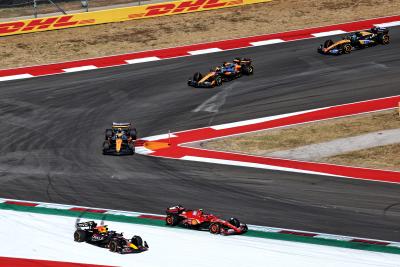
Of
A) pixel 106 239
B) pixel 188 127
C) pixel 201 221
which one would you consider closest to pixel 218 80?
pixel 188 127

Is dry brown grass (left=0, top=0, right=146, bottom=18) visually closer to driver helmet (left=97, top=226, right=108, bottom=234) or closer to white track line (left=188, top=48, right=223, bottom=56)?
white track line (left=188, top=48, right=223, bottom=56)

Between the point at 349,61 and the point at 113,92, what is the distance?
1321 cm

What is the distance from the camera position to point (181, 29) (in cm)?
5969

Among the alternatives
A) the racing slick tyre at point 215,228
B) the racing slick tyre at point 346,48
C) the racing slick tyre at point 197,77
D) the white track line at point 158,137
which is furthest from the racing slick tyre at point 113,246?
the racing slick tyre at point 346,48

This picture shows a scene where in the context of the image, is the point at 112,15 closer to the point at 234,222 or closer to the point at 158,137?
Result: the point at 158,137

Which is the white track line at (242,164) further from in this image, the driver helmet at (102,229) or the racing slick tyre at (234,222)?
the driver helmet at (102,229)

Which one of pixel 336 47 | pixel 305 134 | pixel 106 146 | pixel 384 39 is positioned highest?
pixel 384 39

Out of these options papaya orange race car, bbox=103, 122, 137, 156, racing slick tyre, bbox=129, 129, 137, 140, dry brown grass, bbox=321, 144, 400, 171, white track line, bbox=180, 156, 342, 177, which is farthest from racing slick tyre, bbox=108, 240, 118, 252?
dry brown grass, bbox=321, 144, 400, 171

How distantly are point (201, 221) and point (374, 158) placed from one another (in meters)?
10.6

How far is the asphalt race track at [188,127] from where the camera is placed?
116 feet

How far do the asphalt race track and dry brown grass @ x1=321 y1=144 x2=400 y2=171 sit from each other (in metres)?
2.21

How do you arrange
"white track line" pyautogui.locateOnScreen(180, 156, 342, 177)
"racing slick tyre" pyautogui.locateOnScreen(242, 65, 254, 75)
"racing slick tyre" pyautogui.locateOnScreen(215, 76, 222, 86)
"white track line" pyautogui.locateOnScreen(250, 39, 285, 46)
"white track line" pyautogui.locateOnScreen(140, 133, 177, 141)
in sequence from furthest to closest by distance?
"white track line" pyautogui.locateOnScreen(250, 39, 285, 46) < "racing slick tyre" pyautogui.locateOnScreen(242, 65, 254, 75) < "racing slick tyre" pyautogui.locateOnScreen(215, 76, 222, 86) < "white track line" pyautogui.locateOnScreen(140, 133, 177, 141) < "white track line" pyautogui.locateOnScreen(180, 156, 342, 177)

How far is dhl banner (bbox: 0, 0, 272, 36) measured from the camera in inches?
2288

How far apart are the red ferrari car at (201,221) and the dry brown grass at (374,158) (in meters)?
8.95
